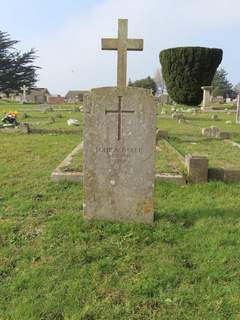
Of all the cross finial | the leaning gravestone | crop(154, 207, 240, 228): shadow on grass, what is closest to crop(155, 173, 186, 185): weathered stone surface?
crop(154, 207, 240, 228): shadow on grass

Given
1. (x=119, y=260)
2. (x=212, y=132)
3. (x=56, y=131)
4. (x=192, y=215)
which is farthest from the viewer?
(x=56, y=131)

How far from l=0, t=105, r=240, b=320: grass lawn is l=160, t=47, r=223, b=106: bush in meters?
27.7

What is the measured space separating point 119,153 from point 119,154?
11 mm

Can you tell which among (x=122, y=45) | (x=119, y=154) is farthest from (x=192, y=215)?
(x=122, y=45)

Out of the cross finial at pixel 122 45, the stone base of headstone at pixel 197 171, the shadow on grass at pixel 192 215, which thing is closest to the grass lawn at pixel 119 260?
the shadow on grass at pixel 192 215

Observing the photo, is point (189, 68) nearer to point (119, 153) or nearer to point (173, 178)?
point (173, 178)

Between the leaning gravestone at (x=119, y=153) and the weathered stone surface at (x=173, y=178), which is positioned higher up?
the leaning gravestone at (x=119, y=153)

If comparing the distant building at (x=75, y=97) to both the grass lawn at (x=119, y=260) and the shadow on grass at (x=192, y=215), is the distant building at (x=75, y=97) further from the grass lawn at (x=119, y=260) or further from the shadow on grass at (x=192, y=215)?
the shadow on grass at (x=192, y=215)

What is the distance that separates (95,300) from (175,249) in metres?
1.04

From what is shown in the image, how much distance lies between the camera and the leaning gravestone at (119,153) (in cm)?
358

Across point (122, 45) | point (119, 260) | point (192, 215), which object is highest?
point (122, 45)

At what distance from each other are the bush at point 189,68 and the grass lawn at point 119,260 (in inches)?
1089

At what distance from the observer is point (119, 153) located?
368cm

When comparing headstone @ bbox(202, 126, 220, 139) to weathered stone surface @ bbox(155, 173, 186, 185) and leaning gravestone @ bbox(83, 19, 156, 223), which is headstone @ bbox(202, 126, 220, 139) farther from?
leaning gravestone @ bbox(83, 19, 156, 223)
